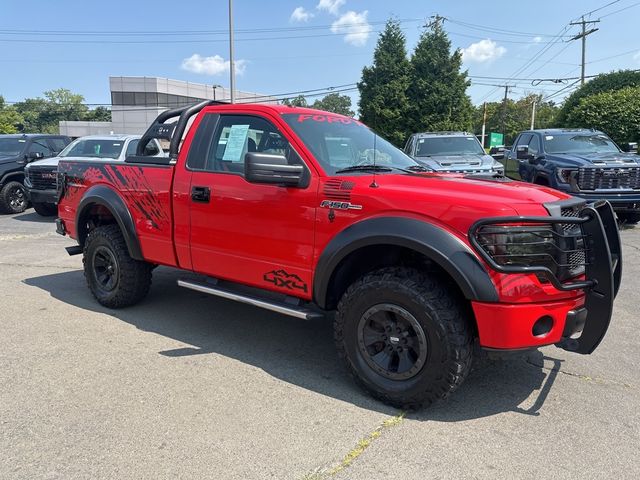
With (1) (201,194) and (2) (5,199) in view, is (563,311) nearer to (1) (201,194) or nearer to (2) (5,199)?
(1) (201,194)

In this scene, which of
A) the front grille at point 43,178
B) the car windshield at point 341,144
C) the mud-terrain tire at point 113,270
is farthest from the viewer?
the front grille at point 43,178

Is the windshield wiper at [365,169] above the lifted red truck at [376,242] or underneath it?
above

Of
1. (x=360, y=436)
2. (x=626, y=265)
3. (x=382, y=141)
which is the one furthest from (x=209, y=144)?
(x=626, y=265)

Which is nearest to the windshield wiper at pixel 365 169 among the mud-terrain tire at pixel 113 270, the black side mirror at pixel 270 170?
the black side mirror at pixel 270 170

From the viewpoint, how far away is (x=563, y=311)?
288 centimetres

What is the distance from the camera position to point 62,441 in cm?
279

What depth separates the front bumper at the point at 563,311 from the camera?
2764 mm

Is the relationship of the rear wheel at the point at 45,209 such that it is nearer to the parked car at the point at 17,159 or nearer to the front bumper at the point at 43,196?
the front bumper at the point at 43,196

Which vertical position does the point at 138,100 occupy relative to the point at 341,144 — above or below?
above

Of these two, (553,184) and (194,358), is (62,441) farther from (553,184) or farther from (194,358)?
(553,184)

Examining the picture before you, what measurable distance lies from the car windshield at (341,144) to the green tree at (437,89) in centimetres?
2229

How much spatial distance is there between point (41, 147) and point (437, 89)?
18597 millimetres

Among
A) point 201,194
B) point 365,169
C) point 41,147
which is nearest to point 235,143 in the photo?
point 201,194

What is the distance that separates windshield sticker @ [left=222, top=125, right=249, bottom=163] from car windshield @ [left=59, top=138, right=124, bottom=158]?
27.3 ft
